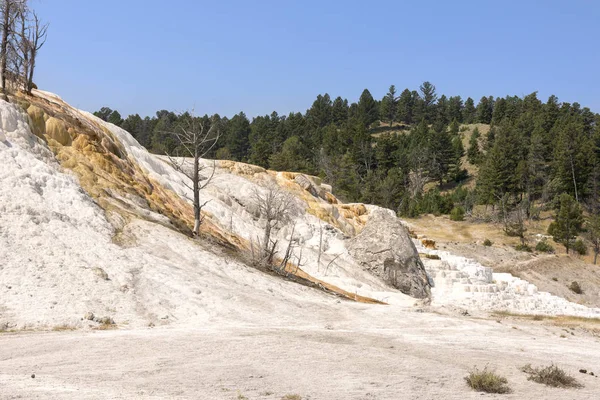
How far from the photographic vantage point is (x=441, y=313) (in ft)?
74.8

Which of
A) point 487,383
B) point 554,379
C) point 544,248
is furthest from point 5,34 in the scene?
point 544,248

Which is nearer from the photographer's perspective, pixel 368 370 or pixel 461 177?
pixel 368 370

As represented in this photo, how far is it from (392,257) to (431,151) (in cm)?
7437

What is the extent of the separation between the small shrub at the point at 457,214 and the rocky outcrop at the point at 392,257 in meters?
42.2

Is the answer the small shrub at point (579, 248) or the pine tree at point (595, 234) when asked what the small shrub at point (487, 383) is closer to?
the pine tree at point (595, 234)

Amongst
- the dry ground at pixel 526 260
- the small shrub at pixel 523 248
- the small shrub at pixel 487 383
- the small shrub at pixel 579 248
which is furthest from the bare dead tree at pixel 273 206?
the small shrub at pixel 579 248

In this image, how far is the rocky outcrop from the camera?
33.6m

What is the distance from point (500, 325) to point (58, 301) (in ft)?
47.1

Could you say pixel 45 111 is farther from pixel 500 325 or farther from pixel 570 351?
pixel 570 351

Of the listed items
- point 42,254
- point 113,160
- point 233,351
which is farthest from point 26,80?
point 233,351

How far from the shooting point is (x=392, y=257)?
34.0 m

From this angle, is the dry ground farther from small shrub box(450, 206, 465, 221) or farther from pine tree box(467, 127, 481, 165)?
pine tree box(467, 127, 481, 165)

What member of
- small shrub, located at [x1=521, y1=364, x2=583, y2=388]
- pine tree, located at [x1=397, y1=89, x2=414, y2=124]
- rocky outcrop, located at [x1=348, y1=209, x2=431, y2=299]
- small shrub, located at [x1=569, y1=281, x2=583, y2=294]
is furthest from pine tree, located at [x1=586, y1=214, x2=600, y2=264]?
pine tree, located at [x1=397, y1=89, x2=414, y2=124]

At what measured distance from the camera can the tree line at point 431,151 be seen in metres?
81.4
